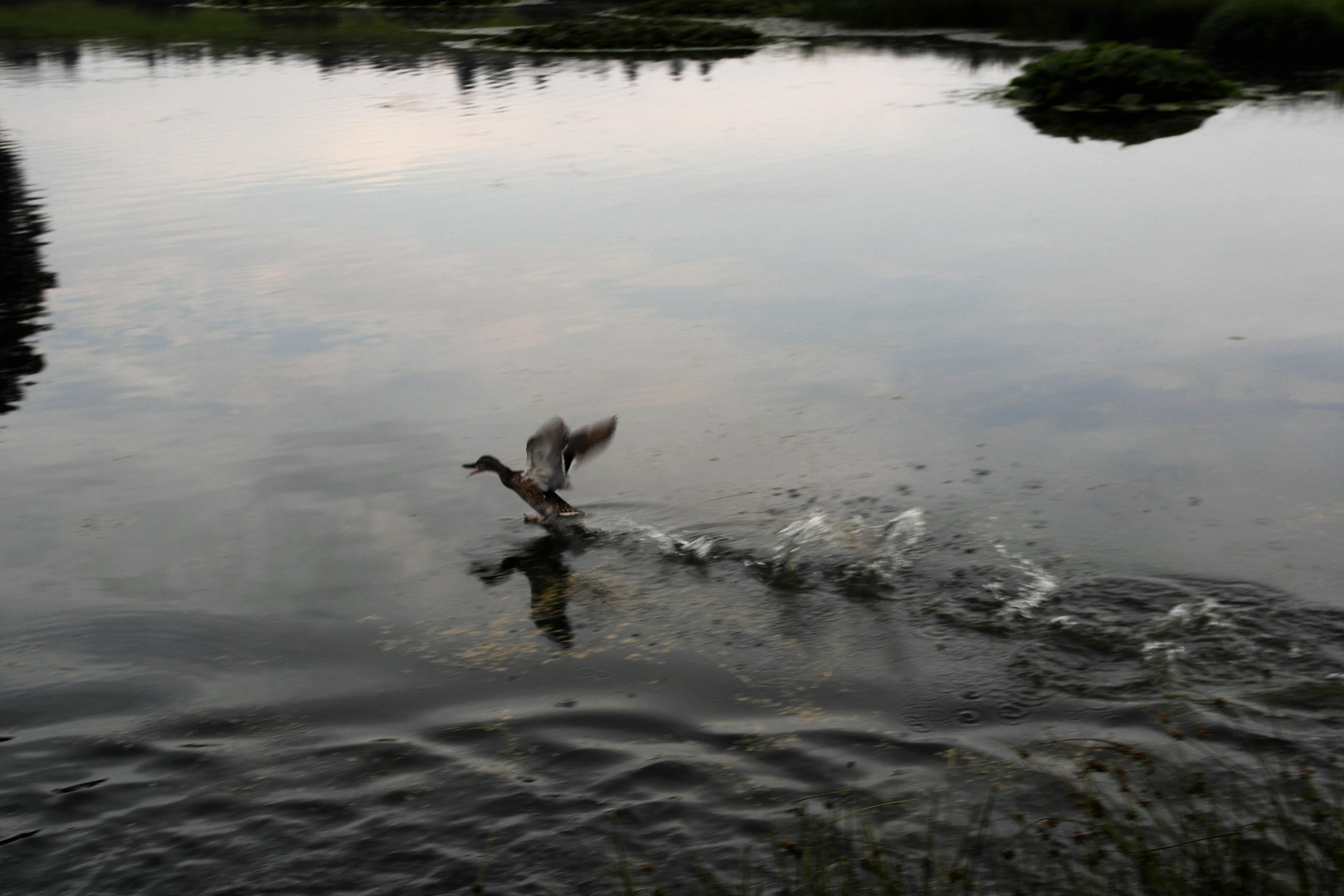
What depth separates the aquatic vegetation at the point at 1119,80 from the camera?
22047 mm

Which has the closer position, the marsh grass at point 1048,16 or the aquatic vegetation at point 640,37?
the marsh grass at point 1048,16

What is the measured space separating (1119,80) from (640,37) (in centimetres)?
1707

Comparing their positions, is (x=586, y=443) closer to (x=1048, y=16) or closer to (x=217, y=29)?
(x=1048, y=16)

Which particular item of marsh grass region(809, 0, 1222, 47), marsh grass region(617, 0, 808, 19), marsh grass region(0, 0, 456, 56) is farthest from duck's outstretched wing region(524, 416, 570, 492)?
marsh grass region(617, 0, 808, 19)

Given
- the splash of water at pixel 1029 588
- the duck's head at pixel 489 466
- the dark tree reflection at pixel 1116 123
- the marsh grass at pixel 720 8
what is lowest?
the splash of water at pixel 1029 588

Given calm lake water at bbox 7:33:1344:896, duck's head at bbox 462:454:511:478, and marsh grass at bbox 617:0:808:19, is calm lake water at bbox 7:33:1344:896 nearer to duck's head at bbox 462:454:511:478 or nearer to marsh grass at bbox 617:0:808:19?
duck's head at bbox 462:454:511:478

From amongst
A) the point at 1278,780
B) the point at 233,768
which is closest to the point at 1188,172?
the point at 1278,780

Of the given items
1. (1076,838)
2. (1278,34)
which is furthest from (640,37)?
(1076,838)

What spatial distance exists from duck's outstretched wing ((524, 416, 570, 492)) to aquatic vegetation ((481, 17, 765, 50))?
1176 inches

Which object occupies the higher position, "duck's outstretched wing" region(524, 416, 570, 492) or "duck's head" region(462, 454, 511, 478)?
"duck's outstretched wing" region(524, 416, 570, 492)

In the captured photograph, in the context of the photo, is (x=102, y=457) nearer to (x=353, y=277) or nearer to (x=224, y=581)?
(x=224, y=581)

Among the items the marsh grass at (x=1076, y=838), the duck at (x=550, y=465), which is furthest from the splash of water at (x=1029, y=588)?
the duck at (x=550, y=465)

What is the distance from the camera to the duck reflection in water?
691 cm

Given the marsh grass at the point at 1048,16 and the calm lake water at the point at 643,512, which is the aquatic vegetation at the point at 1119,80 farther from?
the marsh grass at the point at 1048,16
